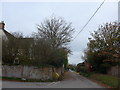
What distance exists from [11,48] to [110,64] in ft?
56.2

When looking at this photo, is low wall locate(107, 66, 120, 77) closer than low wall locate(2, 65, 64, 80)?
No

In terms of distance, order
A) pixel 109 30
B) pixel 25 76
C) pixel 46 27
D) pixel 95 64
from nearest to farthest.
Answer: pixel 25 76 < pixel 109 30 < pixel 95 64 < pixel 46 27

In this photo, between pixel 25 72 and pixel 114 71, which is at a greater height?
pixel 25 72

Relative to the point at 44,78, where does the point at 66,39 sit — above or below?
above

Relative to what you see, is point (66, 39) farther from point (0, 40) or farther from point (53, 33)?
point (0, 40)

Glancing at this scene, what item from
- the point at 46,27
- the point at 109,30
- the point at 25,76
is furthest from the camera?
the point at 46,27

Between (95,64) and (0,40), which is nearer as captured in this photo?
(0,40)

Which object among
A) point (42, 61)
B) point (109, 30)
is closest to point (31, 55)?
point (42, 61)

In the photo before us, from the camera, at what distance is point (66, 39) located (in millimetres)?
40344

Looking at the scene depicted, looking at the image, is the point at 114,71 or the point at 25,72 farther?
the point at 114,71

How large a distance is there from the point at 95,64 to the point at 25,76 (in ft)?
53.7

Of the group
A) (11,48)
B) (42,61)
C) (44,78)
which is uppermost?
(11,48)

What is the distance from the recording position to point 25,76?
25.3 meters

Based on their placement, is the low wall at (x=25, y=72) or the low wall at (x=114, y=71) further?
the low wall at (x=114, y=71)
